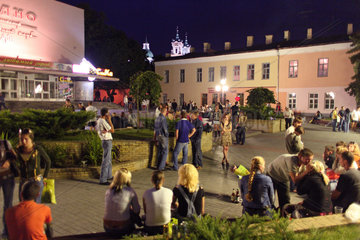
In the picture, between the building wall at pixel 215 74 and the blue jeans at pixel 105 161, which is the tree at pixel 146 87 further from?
the building wall at pixel 215 74

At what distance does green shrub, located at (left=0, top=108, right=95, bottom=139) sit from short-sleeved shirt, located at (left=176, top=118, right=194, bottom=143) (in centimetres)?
376

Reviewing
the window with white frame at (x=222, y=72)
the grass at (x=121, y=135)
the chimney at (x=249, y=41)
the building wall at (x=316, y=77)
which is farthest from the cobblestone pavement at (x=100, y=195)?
the chimney at (x=249, y=41)

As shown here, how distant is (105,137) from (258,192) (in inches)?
174

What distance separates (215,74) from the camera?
4341 cm

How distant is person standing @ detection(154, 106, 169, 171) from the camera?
9516 millimetres

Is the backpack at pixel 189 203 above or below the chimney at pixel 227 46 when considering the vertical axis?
below

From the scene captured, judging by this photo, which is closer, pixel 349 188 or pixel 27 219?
pixel 27 219

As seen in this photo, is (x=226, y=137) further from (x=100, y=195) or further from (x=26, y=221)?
(x=26, y=221)

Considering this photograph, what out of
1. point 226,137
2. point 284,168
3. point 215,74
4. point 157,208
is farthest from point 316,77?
point 157,208

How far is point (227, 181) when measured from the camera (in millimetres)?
8680

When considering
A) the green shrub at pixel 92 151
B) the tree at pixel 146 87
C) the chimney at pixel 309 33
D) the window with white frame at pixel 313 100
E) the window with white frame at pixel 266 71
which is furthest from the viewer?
the chimney at pixel 309 33

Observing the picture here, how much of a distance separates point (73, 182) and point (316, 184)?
5882 millimetres

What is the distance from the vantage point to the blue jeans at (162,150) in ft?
31.4

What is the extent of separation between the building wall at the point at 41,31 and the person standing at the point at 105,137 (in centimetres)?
2328
